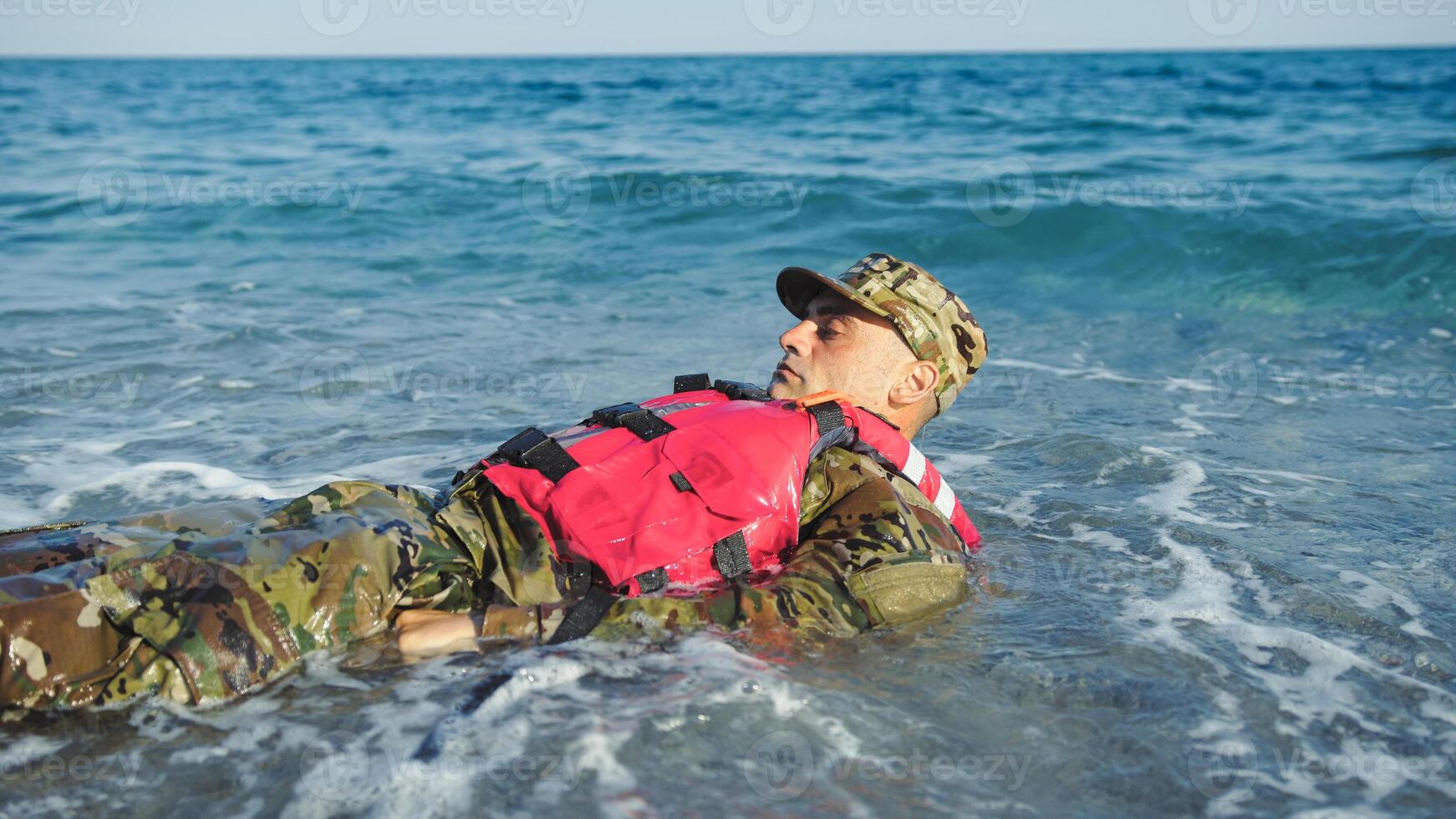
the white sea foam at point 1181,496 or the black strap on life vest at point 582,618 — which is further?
the white sea foam at point 1181,496

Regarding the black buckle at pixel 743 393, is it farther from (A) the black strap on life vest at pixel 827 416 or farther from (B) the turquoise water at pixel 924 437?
(B) the turquoise water at pixel 924 437

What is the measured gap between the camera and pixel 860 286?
4.19 meters

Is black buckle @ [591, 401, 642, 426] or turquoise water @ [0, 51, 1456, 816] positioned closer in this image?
turquoise water @ [0, 51, 1456, 816]

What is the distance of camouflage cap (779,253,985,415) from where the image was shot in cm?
418

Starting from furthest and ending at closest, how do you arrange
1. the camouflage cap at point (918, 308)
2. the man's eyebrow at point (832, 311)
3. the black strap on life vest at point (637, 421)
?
the man's eyebrow at point (832, 311)
the camouflage cap at point (918, 308)
the black strap on life vest at point (637, 421)

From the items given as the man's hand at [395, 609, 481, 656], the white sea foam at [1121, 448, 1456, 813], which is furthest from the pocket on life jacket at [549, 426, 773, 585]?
the white sea foam at [1121, 448, 1456, 813]

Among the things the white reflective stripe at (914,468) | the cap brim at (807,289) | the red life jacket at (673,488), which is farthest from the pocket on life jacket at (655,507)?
the cap brim at (807,289)

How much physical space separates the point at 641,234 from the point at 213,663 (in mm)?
10563

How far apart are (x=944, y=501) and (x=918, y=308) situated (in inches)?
28.1

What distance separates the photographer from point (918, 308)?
4.23m

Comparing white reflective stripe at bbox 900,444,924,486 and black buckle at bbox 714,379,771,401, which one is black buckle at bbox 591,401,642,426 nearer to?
black buckle at bbox 714,379,771,401

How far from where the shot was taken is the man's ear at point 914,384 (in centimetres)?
426

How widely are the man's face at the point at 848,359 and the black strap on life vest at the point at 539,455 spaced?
942 millimetres

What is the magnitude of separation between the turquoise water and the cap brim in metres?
1.19
